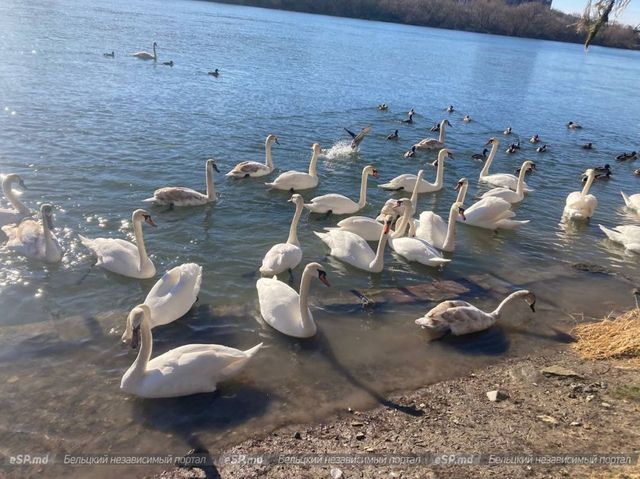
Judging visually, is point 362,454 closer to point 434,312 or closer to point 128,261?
point 434,312

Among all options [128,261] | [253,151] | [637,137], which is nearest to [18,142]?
[253,151]

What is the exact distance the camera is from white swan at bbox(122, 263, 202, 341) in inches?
321

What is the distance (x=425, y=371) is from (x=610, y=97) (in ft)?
138

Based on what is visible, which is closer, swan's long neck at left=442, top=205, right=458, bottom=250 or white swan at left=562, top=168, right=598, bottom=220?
swan's long neck at left=442, top=205, right=458, bottom=250

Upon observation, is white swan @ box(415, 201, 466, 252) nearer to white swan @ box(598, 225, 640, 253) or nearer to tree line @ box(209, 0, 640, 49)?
white swan @ box(598, 225, 640, 253)

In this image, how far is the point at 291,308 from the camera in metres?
8.49

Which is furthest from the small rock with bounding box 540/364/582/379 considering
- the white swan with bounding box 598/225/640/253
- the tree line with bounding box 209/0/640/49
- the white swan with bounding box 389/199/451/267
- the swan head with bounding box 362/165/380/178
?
the tree line with bounding box 209/0/640/49

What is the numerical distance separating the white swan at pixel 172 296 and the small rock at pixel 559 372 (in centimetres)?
546

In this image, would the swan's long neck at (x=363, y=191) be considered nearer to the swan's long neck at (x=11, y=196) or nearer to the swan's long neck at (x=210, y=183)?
the swan's long neck at (x=210, y=183)

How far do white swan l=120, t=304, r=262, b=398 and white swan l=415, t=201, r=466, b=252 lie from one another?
6230mm

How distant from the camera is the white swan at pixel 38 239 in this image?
9922 mm

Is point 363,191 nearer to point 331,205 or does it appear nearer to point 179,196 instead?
point 331,205

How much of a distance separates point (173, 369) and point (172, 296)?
66.8 inches

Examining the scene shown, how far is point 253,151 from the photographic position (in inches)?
718
